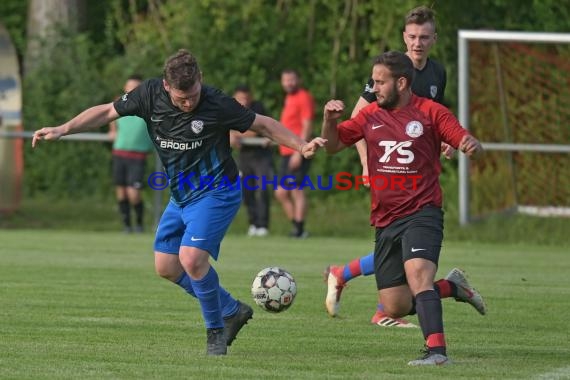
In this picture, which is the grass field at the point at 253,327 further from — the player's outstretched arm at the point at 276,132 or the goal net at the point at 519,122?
the goal net at the point at 519,122

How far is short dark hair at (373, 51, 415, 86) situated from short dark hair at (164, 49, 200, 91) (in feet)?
3.36

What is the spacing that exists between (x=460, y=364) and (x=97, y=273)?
586 cm

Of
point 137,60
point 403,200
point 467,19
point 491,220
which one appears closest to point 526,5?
point 467,19

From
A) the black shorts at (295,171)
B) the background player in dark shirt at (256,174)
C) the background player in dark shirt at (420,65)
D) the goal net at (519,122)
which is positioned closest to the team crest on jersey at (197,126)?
the background player in dark shirt at (420,65)

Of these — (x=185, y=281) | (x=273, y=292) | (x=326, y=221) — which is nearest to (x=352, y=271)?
(x=273, y=292)

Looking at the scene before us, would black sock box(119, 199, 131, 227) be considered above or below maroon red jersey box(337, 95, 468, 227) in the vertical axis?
below

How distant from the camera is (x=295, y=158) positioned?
17453 millimetres

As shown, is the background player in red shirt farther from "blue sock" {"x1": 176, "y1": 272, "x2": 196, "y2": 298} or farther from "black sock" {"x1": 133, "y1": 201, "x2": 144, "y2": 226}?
"blue sock" {"x1": 176, "y1": 272, "x2": 196, "y2": 298}

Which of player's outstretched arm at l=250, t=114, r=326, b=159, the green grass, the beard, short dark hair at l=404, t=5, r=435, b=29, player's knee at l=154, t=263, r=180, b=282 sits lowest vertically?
the green grass

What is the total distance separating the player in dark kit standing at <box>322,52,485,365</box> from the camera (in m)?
7.45

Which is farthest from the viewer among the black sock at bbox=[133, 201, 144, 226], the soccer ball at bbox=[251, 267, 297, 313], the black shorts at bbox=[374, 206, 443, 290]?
the black sock at bbox=[133, 201, 144, 226]

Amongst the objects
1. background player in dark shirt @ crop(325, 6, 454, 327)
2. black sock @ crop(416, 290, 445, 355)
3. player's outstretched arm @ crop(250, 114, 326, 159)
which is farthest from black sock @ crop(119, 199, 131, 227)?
black sock @ crop(416, 290, 445, 355)

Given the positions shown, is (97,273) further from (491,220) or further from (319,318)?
(491,220)

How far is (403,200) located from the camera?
25.0ft
